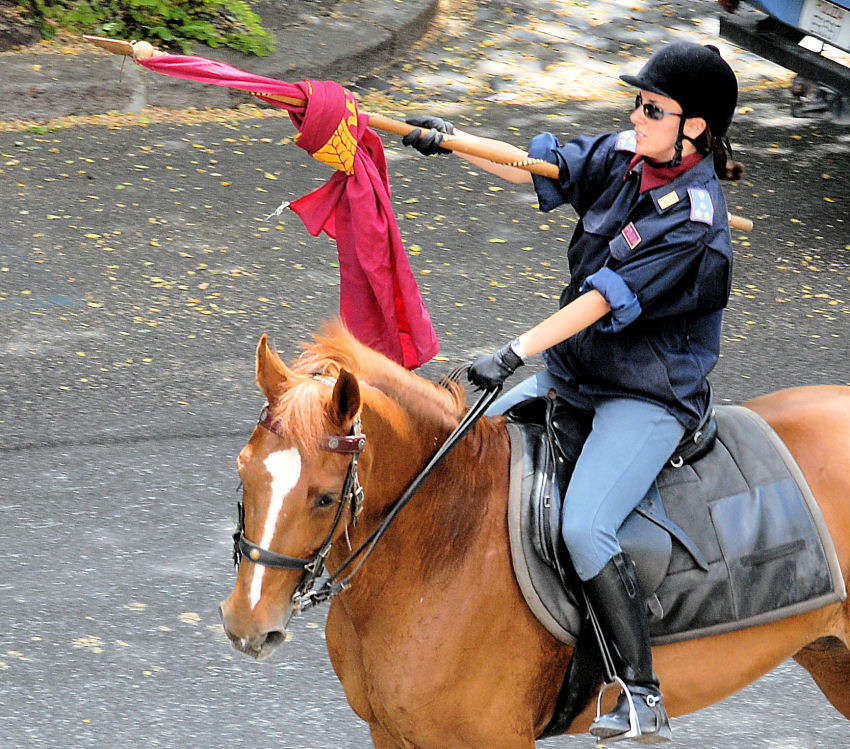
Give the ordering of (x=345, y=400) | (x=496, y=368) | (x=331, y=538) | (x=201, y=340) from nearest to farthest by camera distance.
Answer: (x=345, y=400) → (x=331, y=538) → (x=496, y=368) → (x=201, y=340)

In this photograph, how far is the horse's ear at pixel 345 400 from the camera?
2672 mm

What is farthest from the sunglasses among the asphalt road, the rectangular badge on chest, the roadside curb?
the roadside curb

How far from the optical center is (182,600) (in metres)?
4.74

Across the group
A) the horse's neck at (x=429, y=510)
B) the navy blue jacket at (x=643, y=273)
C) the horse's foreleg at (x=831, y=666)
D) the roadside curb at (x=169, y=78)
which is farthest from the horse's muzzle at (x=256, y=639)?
the roadside curb at (x=169, y=78)

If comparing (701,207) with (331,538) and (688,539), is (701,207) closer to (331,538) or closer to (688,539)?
(688,539)

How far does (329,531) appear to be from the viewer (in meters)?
2.80

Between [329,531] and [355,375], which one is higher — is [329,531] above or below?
below

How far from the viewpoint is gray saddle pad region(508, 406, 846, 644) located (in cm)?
316

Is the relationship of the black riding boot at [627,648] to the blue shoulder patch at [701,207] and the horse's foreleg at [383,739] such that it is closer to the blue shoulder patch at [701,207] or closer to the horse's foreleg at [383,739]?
the horse's foreleg at [383,739]

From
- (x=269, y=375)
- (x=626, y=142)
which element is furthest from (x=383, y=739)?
(x=626, y=142)

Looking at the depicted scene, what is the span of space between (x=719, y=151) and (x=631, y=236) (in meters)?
0.38

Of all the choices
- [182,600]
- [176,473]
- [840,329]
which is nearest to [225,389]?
[176,473]

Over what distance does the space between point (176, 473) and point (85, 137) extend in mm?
4306

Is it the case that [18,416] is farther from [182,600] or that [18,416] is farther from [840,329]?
[840,329]
